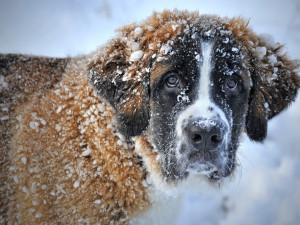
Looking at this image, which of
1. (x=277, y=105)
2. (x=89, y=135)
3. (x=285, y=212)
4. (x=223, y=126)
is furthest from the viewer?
(x=285, y=212)

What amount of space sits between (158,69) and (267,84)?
3.15ft

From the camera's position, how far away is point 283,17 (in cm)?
563

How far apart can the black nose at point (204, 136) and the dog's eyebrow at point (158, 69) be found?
0.49m

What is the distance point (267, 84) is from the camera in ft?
8.46

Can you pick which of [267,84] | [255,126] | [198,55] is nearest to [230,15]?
[267,84]

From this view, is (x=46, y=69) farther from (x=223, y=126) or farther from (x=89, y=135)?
(x=223, y=126)

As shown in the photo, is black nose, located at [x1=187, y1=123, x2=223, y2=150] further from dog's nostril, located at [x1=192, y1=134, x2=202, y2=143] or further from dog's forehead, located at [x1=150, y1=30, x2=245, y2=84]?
dog's forehead, located at [x1=150, y1=30, x2=245, y2=84]

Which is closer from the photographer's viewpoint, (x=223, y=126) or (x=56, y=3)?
(x=223, y=126)

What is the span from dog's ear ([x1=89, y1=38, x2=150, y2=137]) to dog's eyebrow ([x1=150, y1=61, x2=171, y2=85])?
0.13 feet

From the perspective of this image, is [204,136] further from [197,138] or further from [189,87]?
[189,87]

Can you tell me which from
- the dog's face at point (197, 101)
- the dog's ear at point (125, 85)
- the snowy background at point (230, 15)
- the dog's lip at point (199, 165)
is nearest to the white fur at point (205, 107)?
the dog's face at point (197, 101)

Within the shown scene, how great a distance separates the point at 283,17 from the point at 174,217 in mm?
4450

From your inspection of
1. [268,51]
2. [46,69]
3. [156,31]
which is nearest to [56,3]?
[46,69]

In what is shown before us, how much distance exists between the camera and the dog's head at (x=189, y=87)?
2.21 metres
